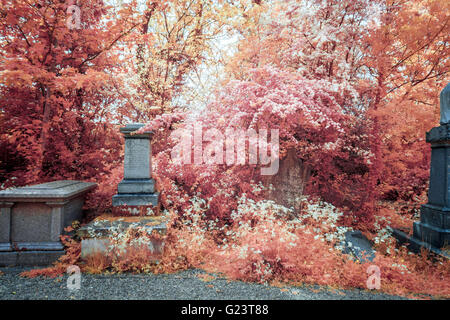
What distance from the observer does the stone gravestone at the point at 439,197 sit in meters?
4.12

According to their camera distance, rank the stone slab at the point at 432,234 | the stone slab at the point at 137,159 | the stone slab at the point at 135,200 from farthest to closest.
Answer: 1. the stone slab at the point at 137,159
2. the stone slab at the point at 135,200
3. the stone slab at the point at 432,234

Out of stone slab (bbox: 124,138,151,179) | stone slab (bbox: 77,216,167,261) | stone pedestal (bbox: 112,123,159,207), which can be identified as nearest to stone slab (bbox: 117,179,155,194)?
stone pedestal (bbox: 112,123,159,207)

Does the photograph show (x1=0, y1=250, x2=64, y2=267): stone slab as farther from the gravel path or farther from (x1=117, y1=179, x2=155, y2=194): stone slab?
(x1=117, y1=179, x2=155, y2=194): stone slab

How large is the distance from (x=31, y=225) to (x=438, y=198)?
24.4 ft

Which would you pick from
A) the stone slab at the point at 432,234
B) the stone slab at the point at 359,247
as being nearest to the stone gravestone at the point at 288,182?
the stone slab at the point at 359,247

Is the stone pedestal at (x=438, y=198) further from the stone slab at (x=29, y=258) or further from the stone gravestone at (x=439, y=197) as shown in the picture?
the stone slab at (x=29, y=258)

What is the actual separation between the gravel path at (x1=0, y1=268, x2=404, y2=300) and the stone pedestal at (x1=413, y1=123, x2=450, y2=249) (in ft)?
6.72

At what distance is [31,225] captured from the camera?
3.90m

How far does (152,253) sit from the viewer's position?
3850 millimetres

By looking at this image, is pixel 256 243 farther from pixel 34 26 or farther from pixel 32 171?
pixel 34 26

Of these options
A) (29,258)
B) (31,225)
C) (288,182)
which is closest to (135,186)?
(31,225)

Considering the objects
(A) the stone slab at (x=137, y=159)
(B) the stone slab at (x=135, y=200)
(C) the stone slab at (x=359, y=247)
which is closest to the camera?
(C) the stone slab at (x=359, y=247)
